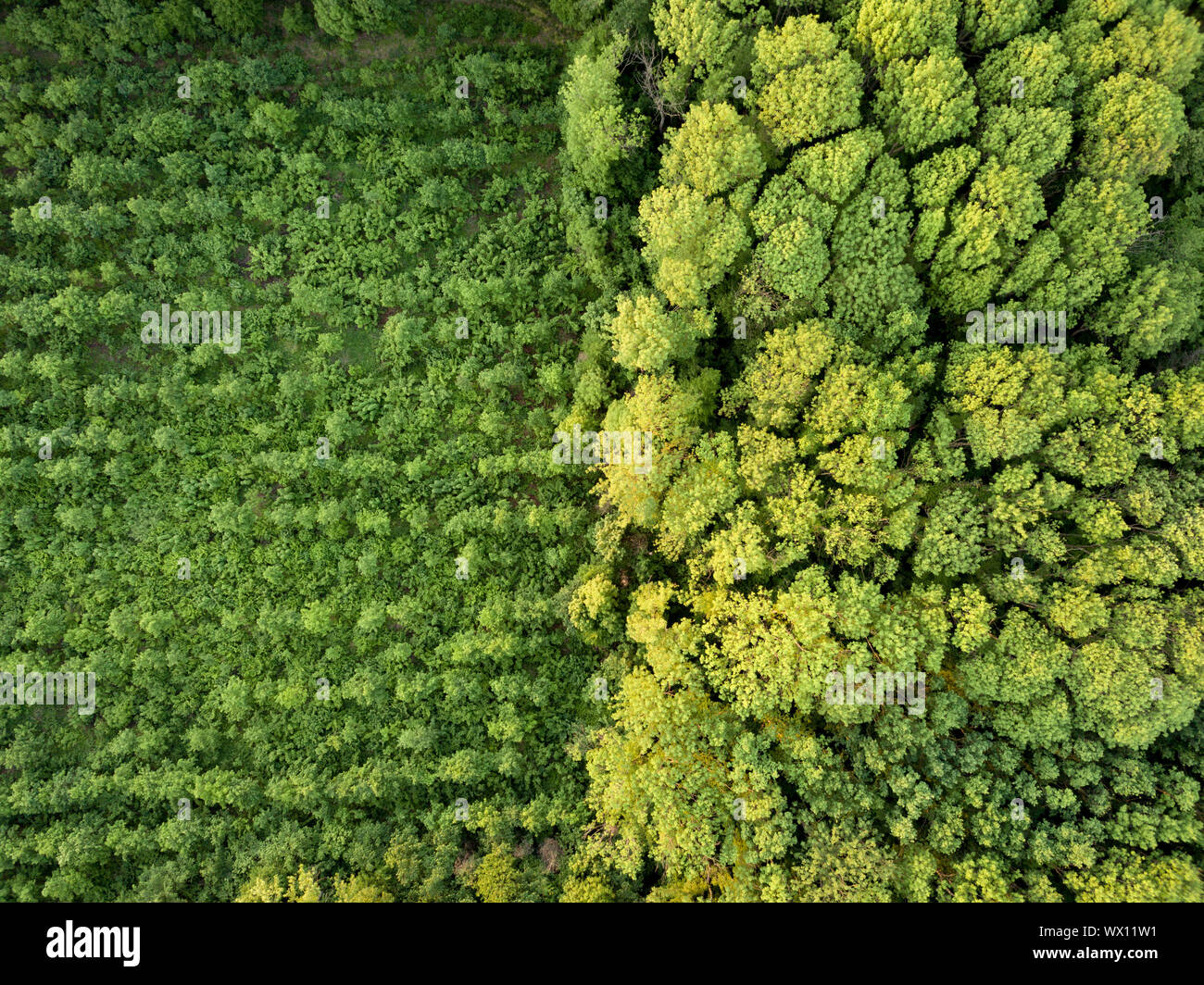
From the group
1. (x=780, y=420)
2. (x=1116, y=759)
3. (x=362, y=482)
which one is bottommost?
(x=1116, y=759)

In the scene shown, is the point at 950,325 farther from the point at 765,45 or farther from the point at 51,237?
the point at 51,237

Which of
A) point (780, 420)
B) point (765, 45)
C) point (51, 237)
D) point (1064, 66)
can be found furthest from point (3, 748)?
point (1064, 66)

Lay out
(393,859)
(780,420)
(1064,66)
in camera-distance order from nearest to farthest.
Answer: (1064,66) < (780,420) < (393,859)

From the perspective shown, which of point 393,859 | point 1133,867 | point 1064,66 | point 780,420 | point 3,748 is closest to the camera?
point 1133,867

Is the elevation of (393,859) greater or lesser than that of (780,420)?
lesser

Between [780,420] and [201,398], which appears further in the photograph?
[201,398]

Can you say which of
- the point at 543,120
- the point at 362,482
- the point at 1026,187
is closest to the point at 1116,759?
the point at 1026,187
